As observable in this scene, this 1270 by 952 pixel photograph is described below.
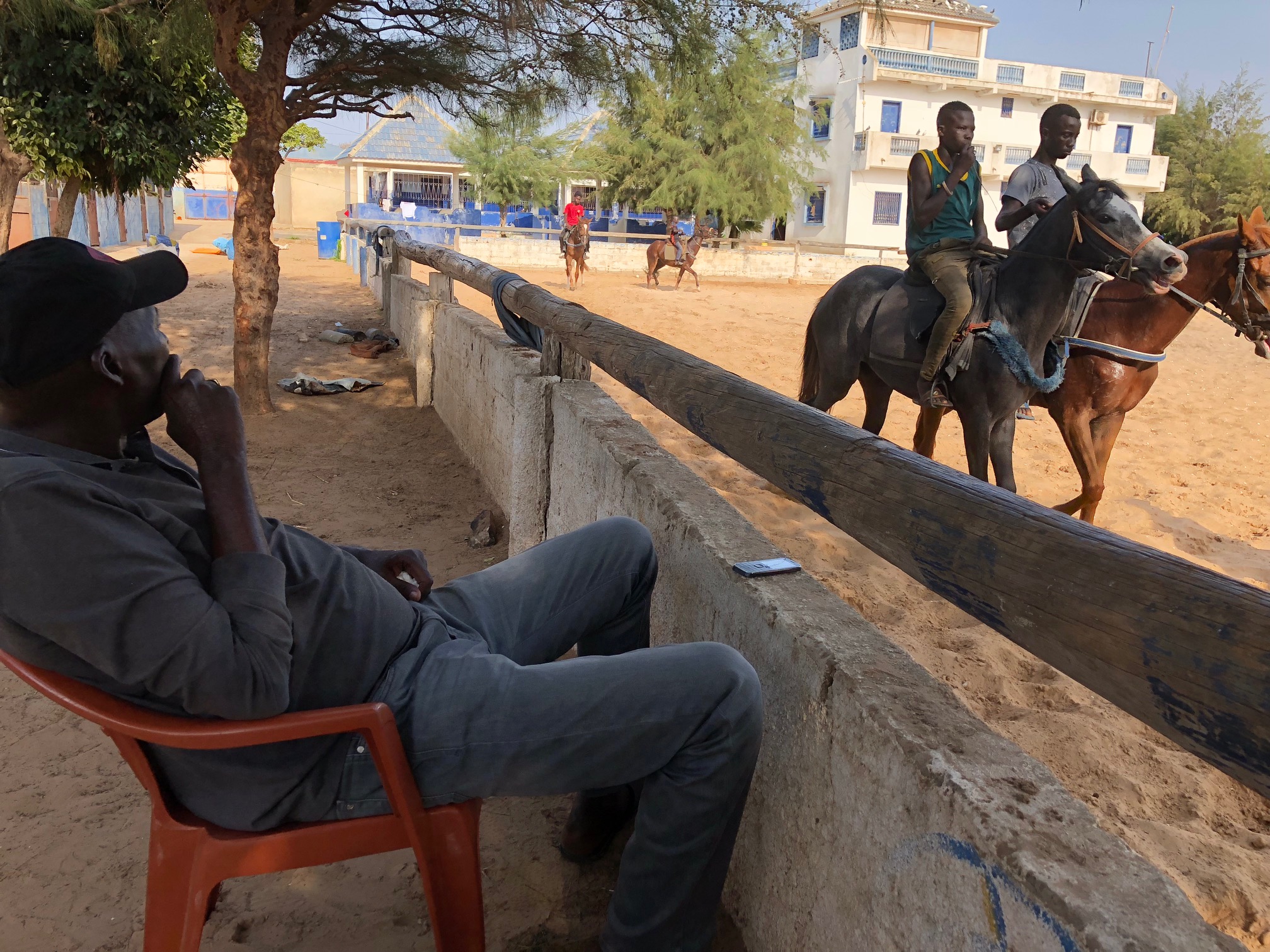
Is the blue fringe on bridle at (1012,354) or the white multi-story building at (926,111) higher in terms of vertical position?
the white multi-story building at (926,111)

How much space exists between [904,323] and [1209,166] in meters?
46.4

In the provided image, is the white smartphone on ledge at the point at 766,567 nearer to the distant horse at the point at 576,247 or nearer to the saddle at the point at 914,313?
the saddle at the point at 914,313

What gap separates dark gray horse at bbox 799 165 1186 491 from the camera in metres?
4.72

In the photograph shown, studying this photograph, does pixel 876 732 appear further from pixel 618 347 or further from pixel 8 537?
pixel 618 347

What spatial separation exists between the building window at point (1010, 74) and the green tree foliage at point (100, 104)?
37.2 metres

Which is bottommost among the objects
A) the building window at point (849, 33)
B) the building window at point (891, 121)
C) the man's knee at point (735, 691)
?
the man's knee at point (735, 691)

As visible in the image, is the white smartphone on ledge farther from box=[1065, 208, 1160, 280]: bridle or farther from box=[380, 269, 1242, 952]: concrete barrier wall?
box=[1065, 208, 1160, 280]: bridle

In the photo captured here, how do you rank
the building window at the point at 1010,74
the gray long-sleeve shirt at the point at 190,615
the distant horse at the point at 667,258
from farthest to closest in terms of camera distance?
the building window at the point at 1010,74 < the distant horse at the point at 667,258 < the gray long-sleeve shirt at the point at 190,615

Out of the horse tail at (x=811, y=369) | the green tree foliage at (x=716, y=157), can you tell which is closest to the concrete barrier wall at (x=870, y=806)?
the horse tail at (x=811, y=369)

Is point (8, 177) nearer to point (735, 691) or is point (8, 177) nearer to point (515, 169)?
point (735, 691)

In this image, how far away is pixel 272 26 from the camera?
22.0 ft

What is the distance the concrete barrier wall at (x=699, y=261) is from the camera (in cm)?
2497

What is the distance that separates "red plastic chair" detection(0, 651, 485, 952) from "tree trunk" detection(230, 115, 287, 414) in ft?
20.3

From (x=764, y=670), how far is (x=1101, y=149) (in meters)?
46.6
